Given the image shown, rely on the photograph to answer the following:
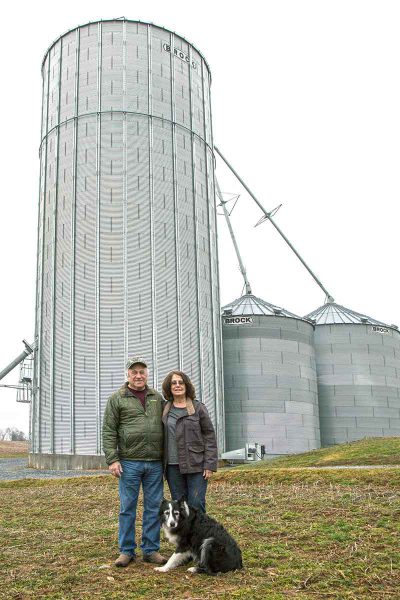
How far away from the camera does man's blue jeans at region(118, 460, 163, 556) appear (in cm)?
733

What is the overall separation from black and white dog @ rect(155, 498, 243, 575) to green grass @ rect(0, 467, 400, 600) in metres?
0.13

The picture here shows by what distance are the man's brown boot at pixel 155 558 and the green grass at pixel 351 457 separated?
44.0ft

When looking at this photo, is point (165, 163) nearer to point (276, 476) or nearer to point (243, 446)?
point (243, 446)

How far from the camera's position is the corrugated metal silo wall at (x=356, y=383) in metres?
39.0

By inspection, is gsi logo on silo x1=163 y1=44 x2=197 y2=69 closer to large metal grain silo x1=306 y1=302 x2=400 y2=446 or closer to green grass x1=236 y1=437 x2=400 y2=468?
large metal grain silo x1=306 y1=302 x2=400 y2=446

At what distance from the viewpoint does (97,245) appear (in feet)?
101

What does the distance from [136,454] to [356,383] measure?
34.3 m

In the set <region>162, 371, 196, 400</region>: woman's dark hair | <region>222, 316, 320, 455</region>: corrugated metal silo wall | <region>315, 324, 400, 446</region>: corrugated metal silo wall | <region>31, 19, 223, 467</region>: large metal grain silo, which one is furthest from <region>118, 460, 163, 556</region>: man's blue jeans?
<region>315, 324, 400, 446</region>: corrugated metal silo wall

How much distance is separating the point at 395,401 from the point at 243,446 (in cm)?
1302

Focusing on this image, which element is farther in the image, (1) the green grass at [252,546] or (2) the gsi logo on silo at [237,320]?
(2) the gsi logo on silo at [237,320]

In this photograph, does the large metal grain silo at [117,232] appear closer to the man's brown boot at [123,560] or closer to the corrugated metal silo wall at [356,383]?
the corrugated metal silo wall at [356,383]

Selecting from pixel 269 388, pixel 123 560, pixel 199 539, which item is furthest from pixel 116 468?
pixel 269 388

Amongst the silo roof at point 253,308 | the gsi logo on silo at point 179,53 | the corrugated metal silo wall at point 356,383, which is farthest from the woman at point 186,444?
the corrugated metal silo wall at point 356,383

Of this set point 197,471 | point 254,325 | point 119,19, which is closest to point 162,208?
point 254,325
